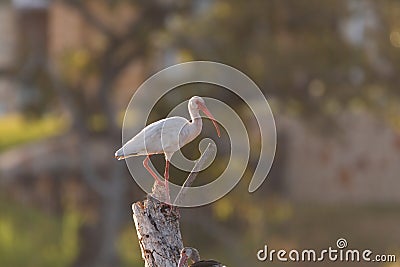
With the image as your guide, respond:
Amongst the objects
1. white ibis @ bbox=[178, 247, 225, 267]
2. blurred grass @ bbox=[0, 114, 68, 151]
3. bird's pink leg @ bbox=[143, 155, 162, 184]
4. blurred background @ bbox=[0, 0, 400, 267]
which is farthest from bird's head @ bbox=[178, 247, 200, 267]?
blurred grass @ bbox=[0, 114, 68, 151]

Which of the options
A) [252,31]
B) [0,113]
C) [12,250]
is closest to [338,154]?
[252,31]

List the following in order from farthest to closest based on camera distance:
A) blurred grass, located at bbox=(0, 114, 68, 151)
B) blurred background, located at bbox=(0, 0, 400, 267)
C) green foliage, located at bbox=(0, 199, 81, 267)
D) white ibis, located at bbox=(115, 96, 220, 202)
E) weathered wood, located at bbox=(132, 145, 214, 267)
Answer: blurred grass, located at bbox=(0, 114, 68, 151)
green foliage, located at bbox=(0, 199, 81, 267)
blurred background, located at bbox=(0, 0, 400, 267)
weathered wood, located at bbox=(132, 145, 214, 267)
white ibis, located at bbox=(115, 96, 220, 202)

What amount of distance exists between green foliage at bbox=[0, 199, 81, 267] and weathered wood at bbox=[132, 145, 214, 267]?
4853 mm

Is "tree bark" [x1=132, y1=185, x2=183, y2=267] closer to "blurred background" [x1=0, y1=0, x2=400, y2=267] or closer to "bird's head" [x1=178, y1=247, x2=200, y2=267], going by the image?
"bird's head" [x1=178, y1=247, x2=200, y2=267]

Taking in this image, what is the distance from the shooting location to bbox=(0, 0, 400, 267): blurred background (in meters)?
6.32

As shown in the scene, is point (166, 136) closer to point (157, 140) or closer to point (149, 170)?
point (157, 140)

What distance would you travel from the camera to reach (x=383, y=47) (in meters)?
6.26

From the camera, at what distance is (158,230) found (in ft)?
6.85

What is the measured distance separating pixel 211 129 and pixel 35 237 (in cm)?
172

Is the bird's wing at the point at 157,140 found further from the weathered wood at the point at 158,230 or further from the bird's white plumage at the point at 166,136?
the weathered wood at the point at 158,230

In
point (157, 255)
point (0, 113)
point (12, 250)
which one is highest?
point (0, 113)

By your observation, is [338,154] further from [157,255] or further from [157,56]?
[157,255]

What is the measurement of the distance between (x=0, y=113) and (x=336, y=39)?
568 cm

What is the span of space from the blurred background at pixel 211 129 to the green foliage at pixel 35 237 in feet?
0.04
